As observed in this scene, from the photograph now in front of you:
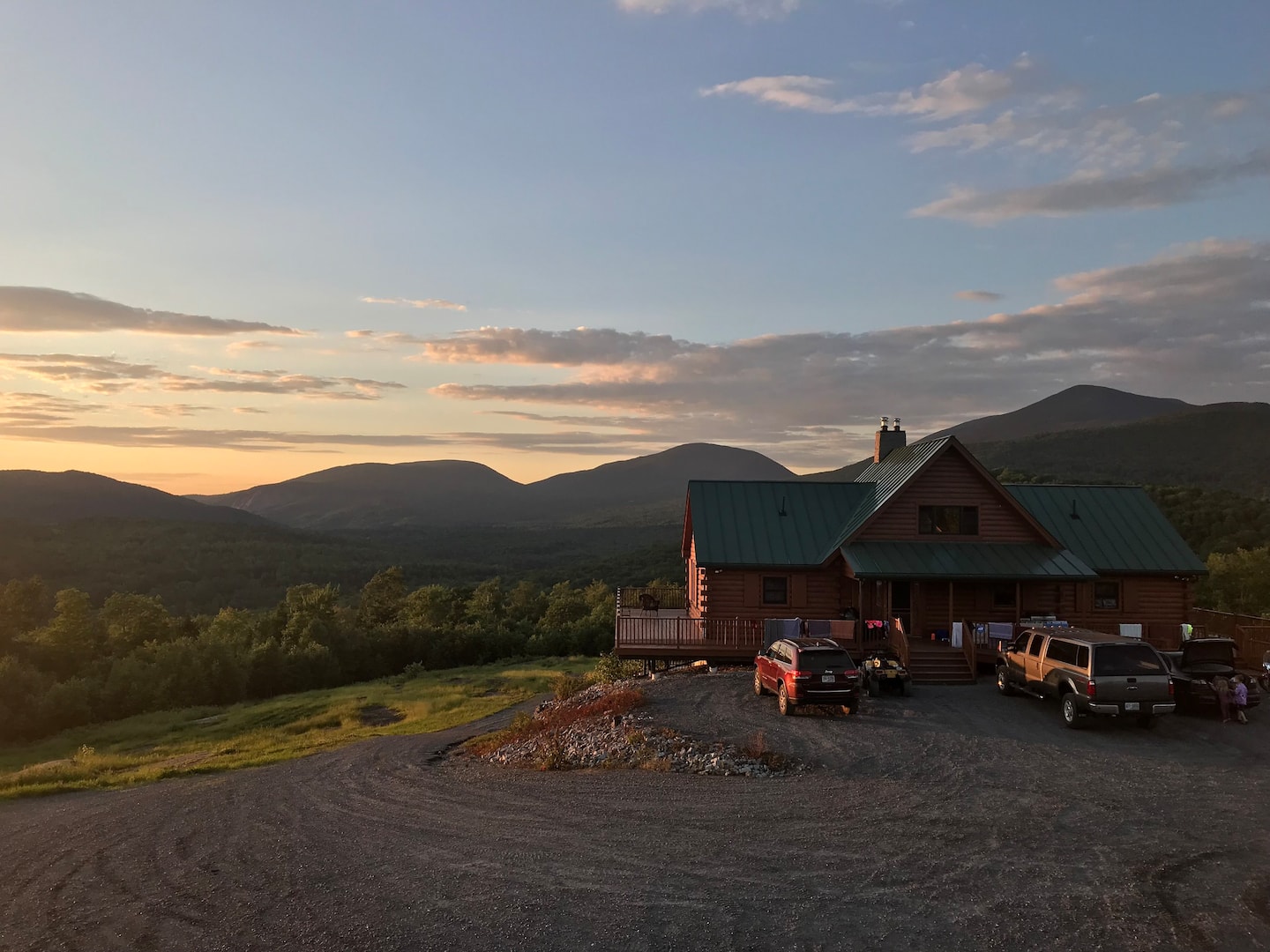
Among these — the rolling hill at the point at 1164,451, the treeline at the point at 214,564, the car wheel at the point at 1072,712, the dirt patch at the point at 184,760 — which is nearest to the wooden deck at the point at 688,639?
the car wheel at the point at 1072,712

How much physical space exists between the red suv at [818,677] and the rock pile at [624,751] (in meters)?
3.19

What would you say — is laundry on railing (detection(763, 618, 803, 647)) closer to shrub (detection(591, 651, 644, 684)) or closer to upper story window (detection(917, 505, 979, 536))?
shrub (detection(591, 651, 644, 684))

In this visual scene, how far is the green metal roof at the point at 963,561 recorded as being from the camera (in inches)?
1051

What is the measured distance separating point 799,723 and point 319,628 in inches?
1932

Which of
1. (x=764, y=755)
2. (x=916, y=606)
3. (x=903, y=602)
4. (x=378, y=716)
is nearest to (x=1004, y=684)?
(x=916, y=606)

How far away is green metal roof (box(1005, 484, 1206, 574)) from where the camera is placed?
29.0 m

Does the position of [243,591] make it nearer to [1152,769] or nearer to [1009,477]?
[1009,477]

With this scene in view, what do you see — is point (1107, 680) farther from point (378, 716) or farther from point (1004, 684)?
point (378, 716)

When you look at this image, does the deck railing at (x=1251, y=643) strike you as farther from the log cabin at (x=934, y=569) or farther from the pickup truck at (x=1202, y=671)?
the pickup truck at (x=1202, y=671)

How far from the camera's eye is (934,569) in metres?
26.9

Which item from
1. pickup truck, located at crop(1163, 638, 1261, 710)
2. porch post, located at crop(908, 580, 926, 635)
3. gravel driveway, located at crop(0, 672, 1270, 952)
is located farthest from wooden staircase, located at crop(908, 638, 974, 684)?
gravel driveway, located at crop(0, 672, 1270, 952)

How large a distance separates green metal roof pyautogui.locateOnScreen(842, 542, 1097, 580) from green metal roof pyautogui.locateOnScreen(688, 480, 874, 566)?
1843mm

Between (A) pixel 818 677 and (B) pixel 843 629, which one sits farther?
(B) pixel 843 629

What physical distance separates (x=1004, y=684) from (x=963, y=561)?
18.2 feet
